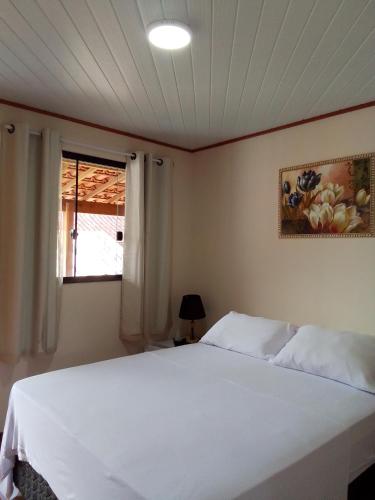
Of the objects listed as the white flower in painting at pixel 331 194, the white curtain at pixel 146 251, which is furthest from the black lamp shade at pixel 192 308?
the white flower in painting at pixel 331 194

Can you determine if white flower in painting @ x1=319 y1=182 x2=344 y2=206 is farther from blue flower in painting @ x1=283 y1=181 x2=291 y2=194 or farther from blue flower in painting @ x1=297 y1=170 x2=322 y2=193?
blue flower in painting @ x1=283 y1=181 x2=291 y2=194

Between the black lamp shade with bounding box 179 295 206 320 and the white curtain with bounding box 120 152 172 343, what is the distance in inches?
6.8

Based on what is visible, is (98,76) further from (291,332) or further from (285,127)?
(291,332)

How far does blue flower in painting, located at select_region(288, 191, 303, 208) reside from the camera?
9.81ft

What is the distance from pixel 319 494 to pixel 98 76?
2.40m

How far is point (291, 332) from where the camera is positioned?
271cm

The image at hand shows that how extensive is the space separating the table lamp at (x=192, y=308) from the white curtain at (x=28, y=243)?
1.17 meters

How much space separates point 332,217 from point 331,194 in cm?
18

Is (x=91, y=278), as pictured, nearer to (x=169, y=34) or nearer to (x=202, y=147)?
(x=202, y=147)

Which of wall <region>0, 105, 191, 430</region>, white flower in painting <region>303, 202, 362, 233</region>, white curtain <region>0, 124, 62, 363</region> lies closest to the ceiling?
wall <region>0, 105, 191, 430</region>

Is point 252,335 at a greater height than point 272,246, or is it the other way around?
point 272,246

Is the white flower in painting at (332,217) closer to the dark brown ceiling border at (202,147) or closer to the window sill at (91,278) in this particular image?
the dark brown ceiling border at (202,147)

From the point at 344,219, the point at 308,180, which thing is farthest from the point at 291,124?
the point at 344,219

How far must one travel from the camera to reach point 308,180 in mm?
2936
